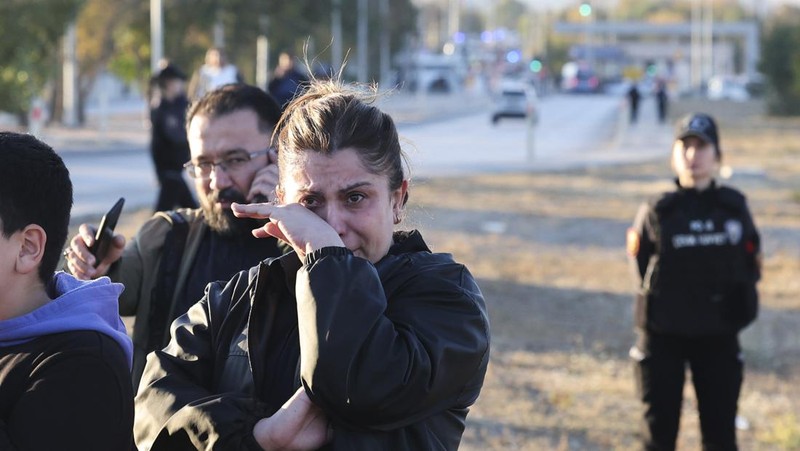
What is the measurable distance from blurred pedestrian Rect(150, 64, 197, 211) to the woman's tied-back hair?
29.5 feet

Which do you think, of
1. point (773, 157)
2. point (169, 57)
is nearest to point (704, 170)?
point (773, 157)

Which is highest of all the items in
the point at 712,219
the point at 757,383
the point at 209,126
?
the point at 209,126

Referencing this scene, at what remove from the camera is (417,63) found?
9256 centimetres

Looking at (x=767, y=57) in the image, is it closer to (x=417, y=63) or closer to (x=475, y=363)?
(x=417, y=63)

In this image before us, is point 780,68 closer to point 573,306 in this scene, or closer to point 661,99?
point 661,99

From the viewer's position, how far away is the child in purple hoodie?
2361 millimetres

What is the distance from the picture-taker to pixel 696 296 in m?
5.99

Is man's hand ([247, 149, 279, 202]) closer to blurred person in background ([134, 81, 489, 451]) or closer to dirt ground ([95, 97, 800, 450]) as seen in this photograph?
dirt ground ([95, 97, 800, 450])

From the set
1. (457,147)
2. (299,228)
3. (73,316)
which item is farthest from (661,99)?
(73,316)

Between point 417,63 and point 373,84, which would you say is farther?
point 417,63

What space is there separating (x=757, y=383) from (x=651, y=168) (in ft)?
64.7

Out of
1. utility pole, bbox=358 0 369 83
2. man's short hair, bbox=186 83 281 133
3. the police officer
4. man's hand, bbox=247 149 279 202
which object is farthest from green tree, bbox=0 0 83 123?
utility pole, bbox=358 0 369 83

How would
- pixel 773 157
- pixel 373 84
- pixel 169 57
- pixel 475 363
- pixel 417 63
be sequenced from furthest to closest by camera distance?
1. pixel 417 63
2. pixel 169 57
3. pixel 773 157
4. pixel 373 84
5. pixel 475 363

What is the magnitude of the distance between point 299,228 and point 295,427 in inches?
15.6
